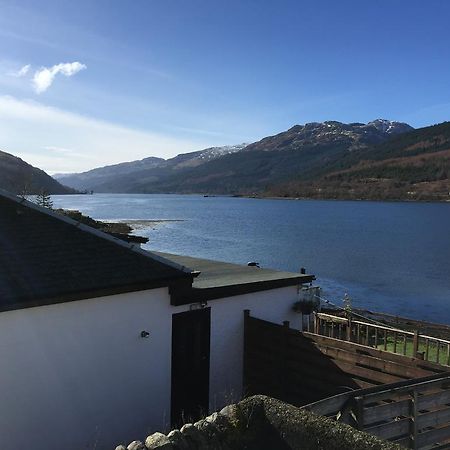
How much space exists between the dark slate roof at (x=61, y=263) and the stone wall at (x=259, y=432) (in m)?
3.24

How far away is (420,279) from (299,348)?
39.5m

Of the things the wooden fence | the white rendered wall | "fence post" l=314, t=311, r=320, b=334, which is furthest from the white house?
"fence post" l=314, t=311, r=320, b=334

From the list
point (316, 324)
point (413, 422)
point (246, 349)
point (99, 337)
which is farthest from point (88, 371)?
point (316, 324)

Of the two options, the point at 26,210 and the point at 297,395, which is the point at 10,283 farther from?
the point at 297,395

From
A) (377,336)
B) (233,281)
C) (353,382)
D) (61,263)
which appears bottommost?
(377,336)

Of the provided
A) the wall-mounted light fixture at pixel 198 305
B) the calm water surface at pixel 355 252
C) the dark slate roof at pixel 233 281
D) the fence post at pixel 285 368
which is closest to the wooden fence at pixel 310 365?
the fence post at pixel 285 368

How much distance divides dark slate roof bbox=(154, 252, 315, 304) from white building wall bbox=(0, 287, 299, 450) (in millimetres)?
342

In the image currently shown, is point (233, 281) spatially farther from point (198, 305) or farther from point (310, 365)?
point (310, 365)

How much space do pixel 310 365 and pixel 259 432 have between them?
4.19 m

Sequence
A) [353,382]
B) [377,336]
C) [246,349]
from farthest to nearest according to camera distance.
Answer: [377,336]
[246,349]
[353,382]

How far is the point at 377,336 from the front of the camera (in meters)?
15.6

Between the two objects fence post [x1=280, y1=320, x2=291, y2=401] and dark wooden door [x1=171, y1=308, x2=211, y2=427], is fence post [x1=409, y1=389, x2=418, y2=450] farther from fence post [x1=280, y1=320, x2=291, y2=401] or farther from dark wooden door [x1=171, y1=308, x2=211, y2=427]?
dark wooden door [x1=171, y1=308, x2=211, y2=427]

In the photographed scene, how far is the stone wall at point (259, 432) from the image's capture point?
523cm

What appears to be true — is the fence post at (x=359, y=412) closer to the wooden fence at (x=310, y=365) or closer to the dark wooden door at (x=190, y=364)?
the wooden fence at (x=310, y=365)
